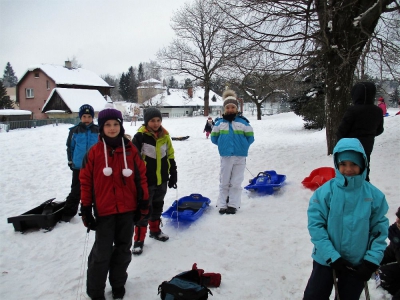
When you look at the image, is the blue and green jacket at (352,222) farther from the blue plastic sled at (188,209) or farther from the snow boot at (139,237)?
the blue plastic sled at (188,209)

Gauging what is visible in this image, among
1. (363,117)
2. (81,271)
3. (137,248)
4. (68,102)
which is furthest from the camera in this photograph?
(68,102)

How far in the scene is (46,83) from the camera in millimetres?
41094

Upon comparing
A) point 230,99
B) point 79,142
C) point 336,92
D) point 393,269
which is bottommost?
point 393,269

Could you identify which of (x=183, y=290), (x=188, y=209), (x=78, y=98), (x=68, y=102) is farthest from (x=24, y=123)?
(x=183, y=290)

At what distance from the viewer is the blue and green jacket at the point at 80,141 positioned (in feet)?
17.0

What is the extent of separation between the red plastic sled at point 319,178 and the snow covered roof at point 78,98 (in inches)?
1394

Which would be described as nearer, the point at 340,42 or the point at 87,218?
the point at 87,218

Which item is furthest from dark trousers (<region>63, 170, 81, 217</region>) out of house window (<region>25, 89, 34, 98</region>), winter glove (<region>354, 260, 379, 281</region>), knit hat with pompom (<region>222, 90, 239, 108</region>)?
house window (<region>25, 89, 34, 98</region>)

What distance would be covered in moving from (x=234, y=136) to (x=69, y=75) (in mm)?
42875

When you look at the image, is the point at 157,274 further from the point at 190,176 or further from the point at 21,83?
the point at 21,83

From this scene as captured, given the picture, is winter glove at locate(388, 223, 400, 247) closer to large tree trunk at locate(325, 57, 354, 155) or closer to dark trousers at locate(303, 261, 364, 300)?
dark trousers at locate(303, 261, 364, 300)

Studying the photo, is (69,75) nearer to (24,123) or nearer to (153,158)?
(24,123)

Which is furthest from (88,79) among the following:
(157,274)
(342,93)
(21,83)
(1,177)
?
(157,274)

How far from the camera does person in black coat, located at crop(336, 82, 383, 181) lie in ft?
15.0
